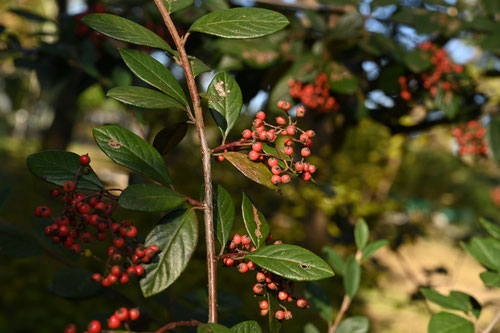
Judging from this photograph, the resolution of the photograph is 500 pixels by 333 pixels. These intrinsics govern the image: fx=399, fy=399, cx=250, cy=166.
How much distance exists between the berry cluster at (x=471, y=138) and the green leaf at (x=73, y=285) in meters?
1.97

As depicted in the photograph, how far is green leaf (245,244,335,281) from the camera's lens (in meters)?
0.64

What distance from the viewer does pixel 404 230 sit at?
3.73m

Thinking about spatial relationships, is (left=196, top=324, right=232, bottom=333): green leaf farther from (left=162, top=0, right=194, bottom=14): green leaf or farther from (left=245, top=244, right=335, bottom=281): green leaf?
(left=162, top=0, right=194, bottom=14): green leaf

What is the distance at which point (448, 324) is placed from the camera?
38.3 inches

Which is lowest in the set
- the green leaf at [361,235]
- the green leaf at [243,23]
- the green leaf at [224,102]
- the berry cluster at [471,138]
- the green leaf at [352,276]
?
the berry cluster at [471,138]

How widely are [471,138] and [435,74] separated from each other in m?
0.55

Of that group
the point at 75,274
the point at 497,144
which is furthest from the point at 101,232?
the point at 497,144

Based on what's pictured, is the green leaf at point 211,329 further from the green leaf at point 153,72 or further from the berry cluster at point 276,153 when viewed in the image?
the green leaf at point 153,72

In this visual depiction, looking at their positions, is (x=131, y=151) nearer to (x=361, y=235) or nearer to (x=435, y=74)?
(x=361, y=235)

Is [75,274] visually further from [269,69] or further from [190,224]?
[269,69]

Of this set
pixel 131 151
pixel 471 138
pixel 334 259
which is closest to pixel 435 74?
pixel 471 138

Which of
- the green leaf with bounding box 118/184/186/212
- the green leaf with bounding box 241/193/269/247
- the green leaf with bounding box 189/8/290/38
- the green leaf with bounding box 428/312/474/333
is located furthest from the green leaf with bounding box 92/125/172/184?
the green leaf with bounding box 428/312/474/333

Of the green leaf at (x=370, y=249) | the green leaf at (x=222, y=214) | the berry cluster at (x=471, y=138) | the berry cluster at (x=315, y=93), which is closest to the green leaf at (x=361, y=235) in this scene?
the green leaf at (x=370, y=249)

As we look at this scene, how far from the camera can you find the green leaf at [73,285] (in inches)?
42.7
